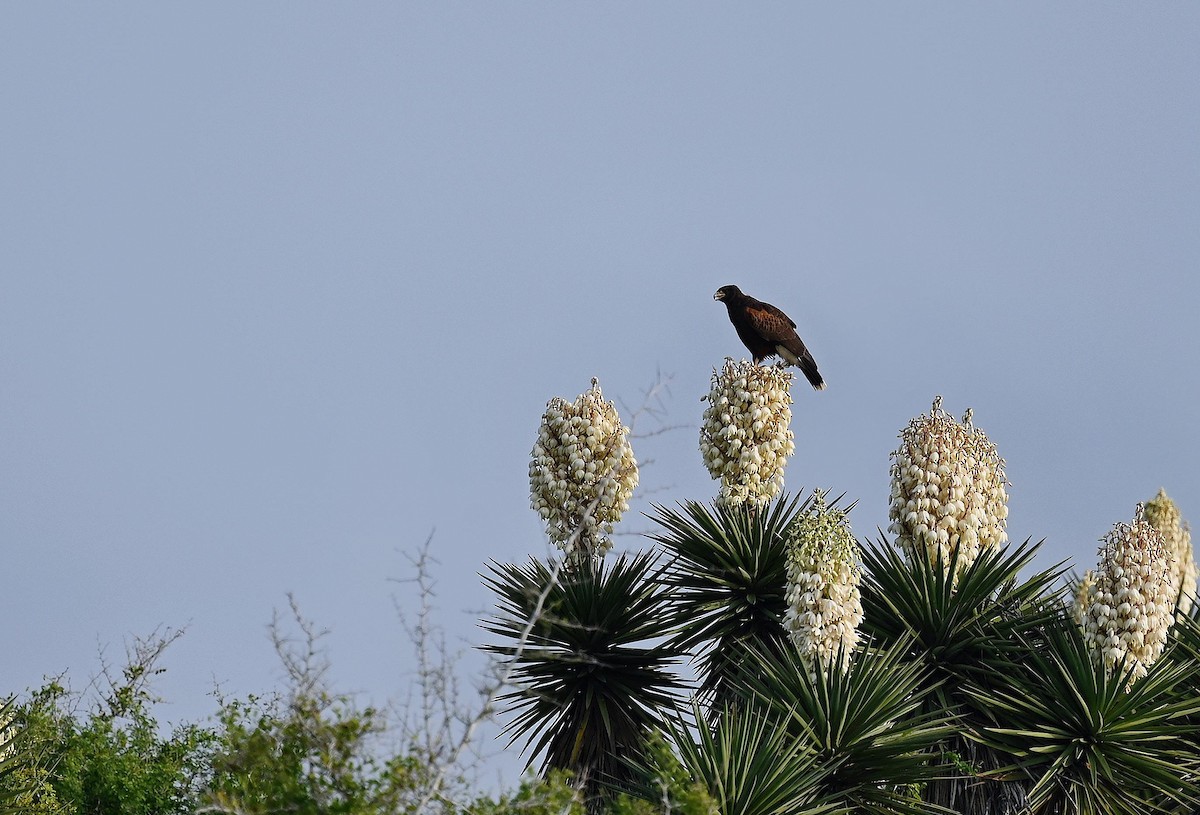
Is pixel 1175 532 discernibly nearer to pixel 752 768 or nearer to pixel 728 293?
pixel 728 293

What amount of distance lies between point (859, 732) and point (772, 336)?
4163mm

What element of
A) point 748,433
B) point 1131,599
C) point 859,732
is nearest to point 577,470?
point 748,433

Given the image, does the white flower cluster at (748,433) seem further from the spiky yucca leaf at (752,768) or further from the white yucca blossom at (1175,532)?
the white yucca blossom at (1175,532)

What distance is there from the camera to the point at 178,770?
46.4 feet

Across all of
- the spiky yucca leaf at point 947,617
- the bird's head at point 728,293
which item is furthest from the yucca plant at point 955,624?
the bird's head at point 728,293

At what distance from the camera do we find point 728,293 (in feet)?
52.1

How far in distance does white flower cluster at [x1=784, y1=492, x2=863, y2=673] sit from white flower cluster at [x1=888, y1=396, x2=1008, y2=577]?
1.65 meters

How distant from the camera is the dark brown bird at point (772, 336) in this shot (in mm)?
15234

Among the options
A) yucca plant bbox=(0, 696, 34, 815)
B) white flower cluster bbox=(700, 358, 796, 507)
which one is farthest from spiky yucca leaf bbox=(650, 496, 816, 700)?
yucca plant bbox=(0, 696, 34, 815)

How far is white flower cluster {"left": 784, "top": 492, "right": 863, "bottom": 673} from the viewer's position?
12258mm

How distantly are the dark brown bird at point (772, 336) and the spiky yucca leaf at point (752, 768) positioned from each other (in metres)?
4.09

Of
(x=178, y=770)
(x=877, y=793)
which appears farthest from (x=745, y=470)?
(x=178, y=770)

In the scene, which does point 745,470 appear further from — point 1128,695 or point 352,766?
point 352,766

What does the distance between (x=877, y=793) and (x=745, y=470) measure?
3111 mm
